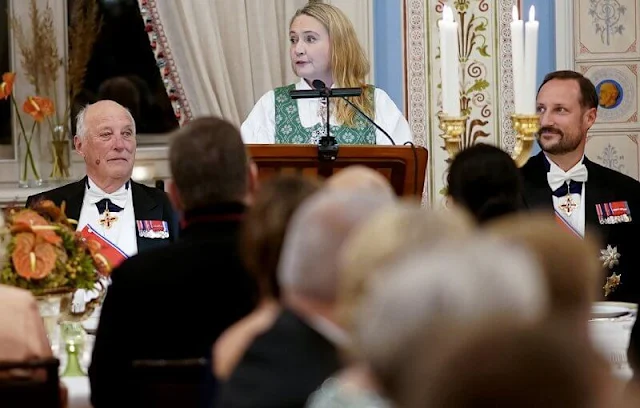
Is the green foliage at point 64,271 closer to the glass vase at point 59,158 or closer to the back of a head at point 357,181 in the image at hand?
the back of a head at point 357,181

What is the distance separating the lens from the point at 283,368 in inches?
70.1

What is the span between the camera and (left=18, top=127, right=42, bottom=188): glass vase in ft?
19.2

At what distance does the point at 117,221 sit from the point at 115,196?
3.9 inches

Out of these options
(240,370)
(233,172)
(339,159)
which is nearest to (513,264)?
(240,370)

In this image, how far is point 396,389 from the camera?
102 centimetres

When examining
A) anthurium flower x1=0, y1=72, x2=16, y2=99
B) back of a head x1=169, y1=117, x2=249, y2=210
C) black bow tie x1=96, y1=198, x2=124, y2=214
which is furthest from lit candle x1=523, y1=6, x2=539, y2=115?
anthurium flower x1=0, y1=72, x2=16, y2=99

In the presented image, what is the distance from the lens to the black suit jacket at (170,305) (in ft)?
8.21

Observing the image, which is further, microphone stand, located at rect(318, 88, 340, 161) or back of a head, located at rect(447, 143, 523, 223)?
microphone stand, located at rect(318, 88, 340, 161)

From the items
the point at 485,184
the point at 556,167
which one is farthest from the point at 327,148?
the point at 556,167

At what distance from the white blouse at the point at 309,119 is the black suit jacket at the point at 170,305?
204cm

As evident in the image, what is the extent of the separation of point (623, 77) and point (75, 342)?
11.3ft

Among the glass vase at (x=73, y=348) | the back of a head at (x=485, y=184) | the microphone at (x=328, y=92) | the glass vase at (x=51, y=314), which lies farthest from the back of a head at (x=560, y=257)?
the microphone at (x=328, y=92)

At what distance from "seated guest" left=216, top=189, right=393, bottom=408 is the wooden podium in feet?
6.09

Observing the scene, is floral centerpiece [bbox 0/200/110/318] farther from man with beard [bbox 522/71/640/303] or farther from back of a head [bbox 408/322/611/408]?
back of a head [bbox 408/322/611/408]
